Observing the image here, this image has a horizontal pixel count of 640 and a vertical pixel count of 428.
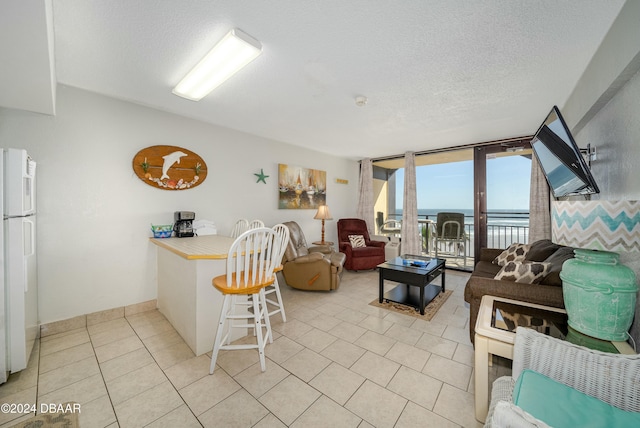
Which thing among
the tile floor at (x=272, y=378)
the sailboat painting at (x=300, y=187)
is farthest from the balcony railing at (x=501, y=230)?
the sailboat painting at (x=300, y=187)

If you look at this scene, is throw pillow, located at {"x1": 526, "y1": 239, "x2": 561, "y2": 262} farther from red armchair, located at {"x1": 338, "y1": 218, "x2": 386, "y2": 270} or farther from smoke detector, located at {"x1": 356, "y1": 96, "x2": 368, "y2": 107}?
smoke detector, located at {"x1": 356, "y1": 96, "x2": 368, "y2": 107}

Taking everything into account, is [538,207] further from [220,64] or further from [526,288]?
[220,64]

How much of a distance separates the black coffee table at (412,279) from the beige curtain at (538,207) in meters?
1.80

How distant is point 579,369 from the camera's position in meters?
0.97

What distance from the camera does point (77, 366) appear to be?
1.85 meters

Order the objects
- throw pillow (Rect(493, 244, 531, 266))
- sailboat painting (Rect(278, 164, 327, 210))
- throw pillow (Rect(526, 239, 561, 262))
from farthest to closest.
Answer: sailboat painting (Rect(278, 164, 327, 210)), throw pillow (Rect(493, 244, 531, 266)), throw pillow (Rect(526, 239, 561, 262))

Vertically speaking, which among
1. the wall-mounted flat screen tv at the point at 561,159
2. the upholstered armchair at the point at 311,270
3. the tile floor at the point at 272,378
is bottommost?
the tile floor at the point at 272,378

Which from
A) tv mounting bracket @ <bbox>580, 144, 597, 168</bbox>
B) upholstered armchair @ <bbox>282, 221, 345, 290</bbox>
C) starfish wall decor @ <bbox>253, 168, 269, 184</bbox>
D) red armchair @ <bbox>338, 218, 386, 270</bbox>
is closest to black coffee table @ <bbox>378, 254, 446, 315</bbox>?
upholstered armchair @ <bbox>282, 221, 345, 290</bbox>

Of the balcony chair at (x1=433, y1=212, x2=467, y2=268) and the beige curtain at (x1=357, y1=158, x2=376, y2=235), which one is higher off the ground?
the beige curtain at (x1=357, y1=158, x2=376, y2=235)

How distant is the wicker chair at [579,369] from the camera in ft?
2.90

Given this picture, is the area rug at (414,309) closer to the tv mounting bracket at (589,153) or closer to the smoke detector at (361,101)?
the tv mounting bracket at (589,153)

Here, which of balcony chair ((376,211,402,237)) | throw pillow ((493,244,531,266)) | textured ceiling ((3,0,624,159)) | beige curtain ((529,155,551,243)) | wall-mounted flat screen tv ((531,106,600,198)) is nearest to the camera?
textured ceiling ((3,0,624,159))

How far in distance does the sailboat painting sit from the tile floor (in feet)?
7.99

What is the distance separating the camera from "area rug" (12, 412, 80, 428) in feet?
4.40
